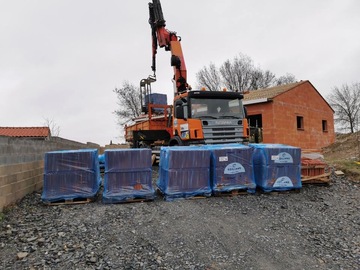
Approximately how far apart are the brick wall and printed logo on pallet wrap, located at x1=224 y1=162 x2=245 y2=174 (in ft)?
15.3

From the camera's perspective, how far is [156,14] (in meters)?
13.0

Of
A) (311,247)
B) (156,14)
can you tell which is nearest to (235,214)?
(311,247)

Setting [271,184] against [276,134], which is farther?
[276,134]

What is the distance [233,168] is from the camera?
6.94 m

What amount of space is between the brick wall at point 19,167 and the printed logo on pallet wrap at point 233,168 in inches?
184

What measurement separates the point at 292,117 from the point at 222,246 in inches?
599

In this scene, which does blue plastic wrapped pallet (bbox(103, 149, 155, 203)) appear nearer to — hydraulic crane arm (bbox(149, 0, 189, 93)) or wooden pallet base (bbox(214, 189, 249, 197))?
wooden pallet base (bbox(214, 189, 249, 197))

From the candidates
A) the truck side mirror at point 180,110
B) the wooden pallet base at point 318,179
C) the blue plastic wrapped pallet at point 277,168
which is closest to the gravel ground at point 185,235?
the blue plastic wrapped pallet at point 277,168

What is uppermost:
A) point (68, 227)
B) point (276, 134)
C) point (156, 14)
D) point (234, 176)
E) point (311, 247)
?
point (156, 14)

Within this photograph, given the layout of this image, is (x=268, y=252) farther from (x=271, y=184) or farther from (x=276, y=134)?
(x=276, y=134)

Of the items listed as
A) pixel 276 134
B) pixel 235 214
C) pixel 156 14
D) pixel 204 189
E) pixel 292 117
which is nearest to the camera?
pixel 235 214

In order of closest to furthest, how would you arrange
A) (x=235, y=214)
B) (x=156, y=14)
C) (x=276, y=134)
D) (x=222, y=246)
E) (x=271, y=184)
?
(x=222, y=246) → (x=235, y=214) → (x=271, y=184) → (x=156, y=14) → (x=276, y=134)

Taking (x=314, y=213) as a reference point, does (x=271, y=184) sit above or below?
above

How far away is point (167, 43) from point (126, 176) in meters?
7.99
